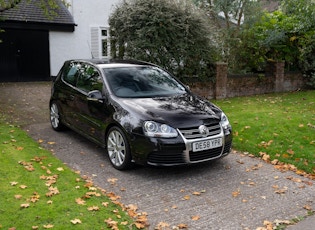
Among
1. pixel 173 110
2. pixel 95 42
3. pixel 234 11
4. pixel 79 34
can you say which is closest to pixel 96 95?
pixel 173 110

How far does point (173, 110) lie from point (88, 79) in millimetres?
2114

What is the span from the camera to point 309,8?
13891 millimetres

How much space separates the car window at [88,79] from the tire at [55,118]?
1.23 metres

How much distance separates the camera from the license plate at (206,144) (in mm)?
5195

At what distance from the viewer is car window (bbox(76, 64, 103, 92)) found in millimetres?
6465

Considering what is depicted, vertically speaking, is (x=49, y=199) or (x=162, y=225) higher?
(x=49, y=199)

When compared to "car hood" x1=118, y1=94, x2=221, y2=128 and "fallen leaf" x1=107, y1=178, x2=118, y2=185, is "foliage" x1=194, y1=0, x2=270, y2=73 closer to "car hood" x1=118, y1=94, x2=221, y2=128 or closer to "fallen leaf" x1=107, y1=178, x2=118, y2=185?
"car hood" x1=118, y1=94, x2=221, y2=128

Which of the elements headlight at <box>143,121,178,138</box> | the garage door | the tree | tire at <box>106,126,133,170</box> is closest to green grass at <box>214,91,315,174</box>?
headlight at <box>143,121,178,138</box>

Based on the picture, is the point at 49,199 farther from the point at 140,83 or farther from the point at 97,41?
the point at 97,41

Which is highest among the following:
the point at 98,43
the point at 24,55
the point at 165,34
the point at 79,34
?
the point at 79,34

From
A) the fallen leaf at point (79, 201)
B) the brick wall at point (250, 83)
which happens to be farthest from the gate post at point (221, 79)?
the fallen leaf at point (79, 201)

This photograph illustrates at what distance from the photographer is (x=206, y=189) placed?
16.7ft

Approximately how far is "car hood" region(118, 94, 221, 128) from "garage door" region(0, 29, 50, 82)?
12260 mm

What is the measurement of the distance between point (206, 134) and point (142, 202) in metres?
1.44
